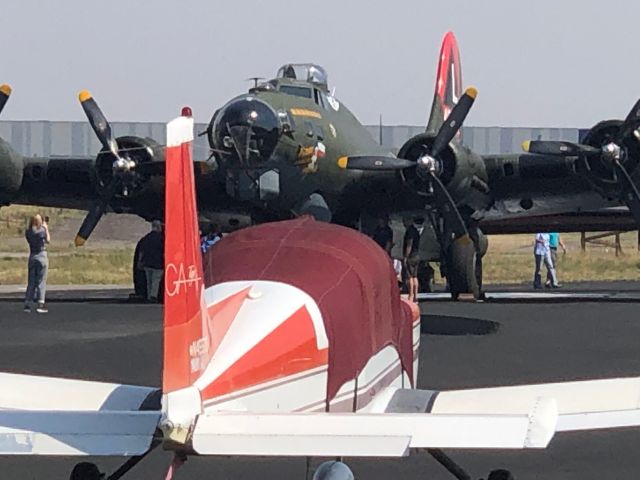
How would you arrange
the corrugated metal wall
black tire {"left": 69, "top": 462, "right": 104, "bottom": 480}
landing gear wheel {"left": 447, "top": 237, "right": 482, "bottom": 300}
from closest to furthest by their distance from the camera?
black tire {"left": 69, "top": 462, "right": 104, "bottom": 480}
landing gear wheel {"left": 447, "top": 237, "right": 482, "bottom": 300}
the corrugated metal wall

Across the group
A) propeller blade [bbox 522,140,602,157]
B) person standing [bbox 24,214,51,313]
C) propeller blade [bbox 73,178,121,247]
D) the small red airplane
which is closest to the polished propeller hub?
propeller blade [bbox 522,140,602,157]

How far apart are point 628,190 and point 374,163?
435 cm

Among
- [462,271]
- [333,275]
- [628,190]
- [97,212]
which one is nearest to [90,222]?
[97,212]

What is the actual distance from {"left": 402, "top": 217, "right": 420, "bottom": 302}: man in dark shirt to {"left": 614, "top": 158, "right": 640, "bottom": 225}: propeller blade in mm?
4584

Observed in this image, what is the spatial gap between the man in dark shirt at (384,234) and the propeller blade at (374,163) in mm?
1574

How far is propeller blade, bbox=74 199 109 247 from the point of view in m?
25.3

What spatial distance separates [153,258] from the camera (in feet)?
91.6

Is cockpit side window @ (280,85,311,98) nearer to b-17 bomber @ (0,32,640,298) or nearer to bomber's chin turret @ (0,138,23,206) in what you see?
b-17 bomber @ (0,32,640,298)

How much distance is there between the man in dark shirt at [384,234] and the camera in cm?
2563

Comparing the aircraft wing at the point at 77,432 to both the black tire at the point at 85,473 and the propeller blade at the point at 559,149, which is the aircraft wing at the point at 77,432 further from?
the propeller blade at the point at 559,149

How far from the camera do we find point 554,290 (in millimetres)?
35031

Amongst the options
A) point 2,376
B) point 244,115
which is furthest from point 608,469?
point 244,115

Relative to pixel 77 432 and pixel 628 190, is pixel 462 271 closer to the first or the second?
pixel 628 190

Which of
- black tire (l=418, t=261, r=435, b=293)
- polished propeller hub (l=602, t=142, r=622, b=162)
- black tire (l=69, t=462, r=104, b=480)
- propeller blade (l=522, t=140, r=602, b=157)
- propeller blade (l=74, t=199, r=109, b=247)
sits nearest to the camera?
black tire (l=69, t=462, r=104, b=480)
